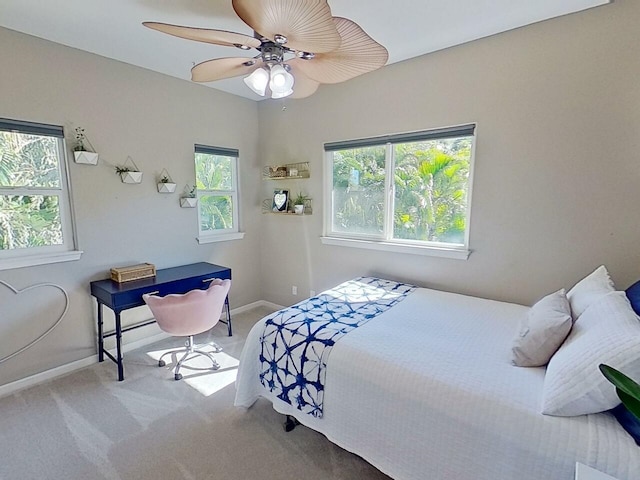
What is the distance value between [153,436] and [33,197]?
2010 mm

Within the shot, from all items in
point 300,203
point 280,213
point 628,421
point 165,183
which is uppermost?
point 165,183

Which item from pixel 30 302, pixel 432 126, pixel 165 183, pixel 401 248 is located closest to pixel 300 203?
pixel 401 248

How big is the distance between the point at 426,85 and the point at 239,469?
304 centimetres

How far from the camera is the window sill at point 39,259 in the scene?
90.7 inches

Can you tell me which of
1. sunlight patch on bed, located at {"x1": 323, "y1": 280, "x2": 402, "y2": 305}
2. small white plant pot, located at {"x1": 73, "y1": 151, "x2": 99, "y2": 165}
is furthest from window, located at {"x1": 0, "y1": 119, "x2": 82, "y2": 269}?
sunlight patch on bed, located at {"x1": 323, "y1": 280, "x2": 402, "y2": 305}

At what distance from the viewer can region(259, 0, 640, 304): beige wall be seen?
6.54 ft

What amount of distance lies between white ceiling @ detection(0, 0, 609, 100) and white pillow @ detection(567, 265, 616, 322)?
66.2 inches

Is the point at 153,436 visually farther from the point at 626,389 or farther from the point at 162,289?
the point at 626,389

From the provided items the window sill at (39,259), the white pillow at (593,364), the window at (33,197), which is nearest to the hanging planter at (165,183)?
the window at (33,197)

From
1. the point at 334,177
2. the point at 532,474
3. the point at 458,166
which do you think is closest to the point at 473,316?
the point at 532,474

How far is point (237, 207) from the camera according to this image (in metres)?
3.86

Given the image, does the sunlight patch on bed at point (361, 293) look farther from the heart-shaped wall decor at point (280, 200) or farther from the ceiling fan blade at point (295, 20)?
the ceiling fan blade at point (295, 20)

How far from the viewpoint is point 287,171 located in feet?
12.2

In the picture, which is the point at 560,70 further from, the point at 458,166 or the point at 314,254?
the point at 314,254
